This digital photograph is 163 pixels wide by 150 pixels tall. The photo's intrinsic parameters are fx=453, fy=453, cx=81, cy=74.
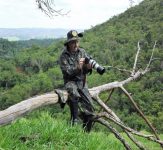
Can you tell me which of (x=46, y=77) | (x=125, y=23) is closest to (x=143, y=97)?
(x=46, y=77)

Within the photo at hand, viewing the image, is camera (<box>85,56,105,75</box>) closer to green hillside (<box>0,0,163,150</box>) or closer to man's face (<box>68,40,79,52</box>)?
man's face (<box>68,40,79,52</box>)

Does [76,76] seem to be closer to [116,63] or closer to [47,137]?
[47,137]

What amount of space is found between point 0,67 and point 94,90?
9835cm

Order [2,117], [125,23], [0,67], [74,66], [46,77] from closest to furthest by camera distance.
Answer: [2,117]
[74,66]
[46,77]
[0,67]
[125,23]

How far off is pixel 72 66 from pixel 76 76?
0.16 meters

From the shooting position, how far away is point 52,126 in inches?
227

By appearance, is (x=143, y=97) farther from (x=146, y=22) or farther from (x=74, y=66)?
(x=74, y=66)

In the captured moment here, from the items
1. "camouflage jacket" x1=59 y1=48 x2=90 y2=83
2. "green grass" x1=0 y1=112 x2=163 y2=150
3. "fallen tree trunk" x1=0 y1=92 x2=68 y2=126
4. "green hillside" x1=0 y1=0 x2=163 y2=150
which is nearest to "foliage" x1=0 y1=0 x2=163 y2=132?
"green hillside" x1=0 y1=0 x2=163 y2=150

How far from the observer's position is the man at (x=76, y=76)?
6777 mm

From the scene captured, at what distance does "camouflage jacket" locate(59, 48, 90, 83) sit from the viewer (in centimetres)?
685

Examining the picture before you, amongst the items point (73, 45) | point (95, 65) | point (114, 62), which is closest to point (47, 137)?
point (95, 65)

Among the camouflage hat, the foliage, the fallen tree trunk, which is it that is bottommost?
the foliage

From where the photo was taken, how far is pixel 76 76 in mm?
6906

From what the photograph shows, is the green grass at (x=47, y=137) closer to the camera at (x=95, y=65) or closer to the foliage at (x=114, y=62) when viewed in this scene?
the camera at (x=95, y=65)
